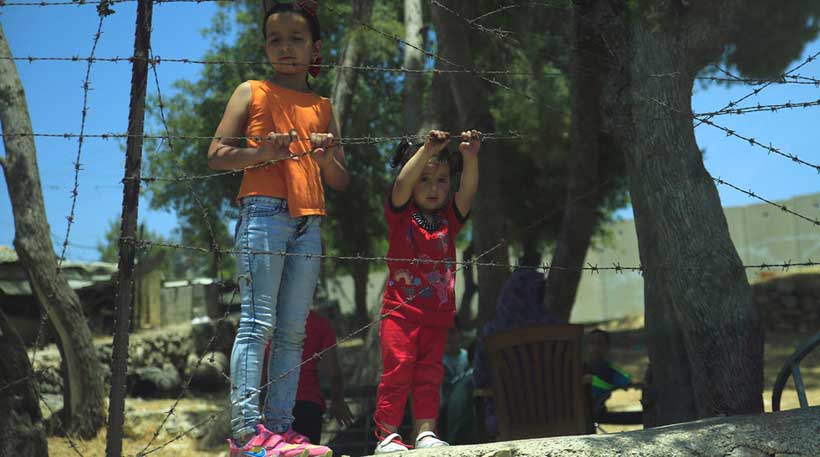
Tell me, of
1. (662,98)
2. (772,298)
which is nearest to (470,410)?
(662,98)

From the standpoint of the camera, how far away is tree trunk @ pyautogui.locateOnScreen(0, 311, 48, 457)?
423cm

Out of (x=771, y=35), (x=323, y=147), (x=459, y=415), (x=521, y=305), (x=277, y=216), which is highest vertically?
(x=771, y=35)

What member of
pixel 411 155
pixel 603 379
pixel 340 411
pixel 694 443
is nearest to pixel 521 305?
pixel 603 379

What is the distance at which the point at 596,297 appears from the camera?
84.5 feet

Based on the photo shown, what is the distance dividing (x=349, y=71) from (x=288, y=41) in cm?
492

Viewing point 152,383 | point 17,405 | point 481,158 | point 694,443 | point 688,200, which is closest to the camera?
point 694,443

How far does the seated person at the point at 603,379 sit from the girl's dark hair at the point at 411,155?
6.40ft

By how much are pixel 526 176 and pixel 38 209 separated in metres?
10.8

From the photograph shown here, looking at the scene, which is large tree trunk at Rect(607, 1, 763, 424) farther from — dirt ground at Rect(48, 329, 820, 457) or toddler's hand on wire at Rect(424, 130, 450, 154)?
dirt ground at Rect(48, 329, 820, 457)

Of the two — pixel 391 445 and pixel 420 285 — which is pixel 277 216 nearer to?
pixel 420 285

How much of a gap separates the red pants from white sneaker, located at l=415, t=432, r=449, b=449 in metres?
0.10

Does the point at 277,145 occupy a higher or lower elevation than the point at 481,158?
lower

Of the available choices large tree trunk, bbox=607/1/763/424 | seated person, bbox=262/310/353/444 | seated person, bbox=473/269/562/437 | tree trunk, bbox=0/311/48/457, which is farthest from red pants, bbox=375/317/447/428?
tree trunk, bbox=0/311/48/457

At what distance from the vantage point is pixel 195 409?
9.38m
